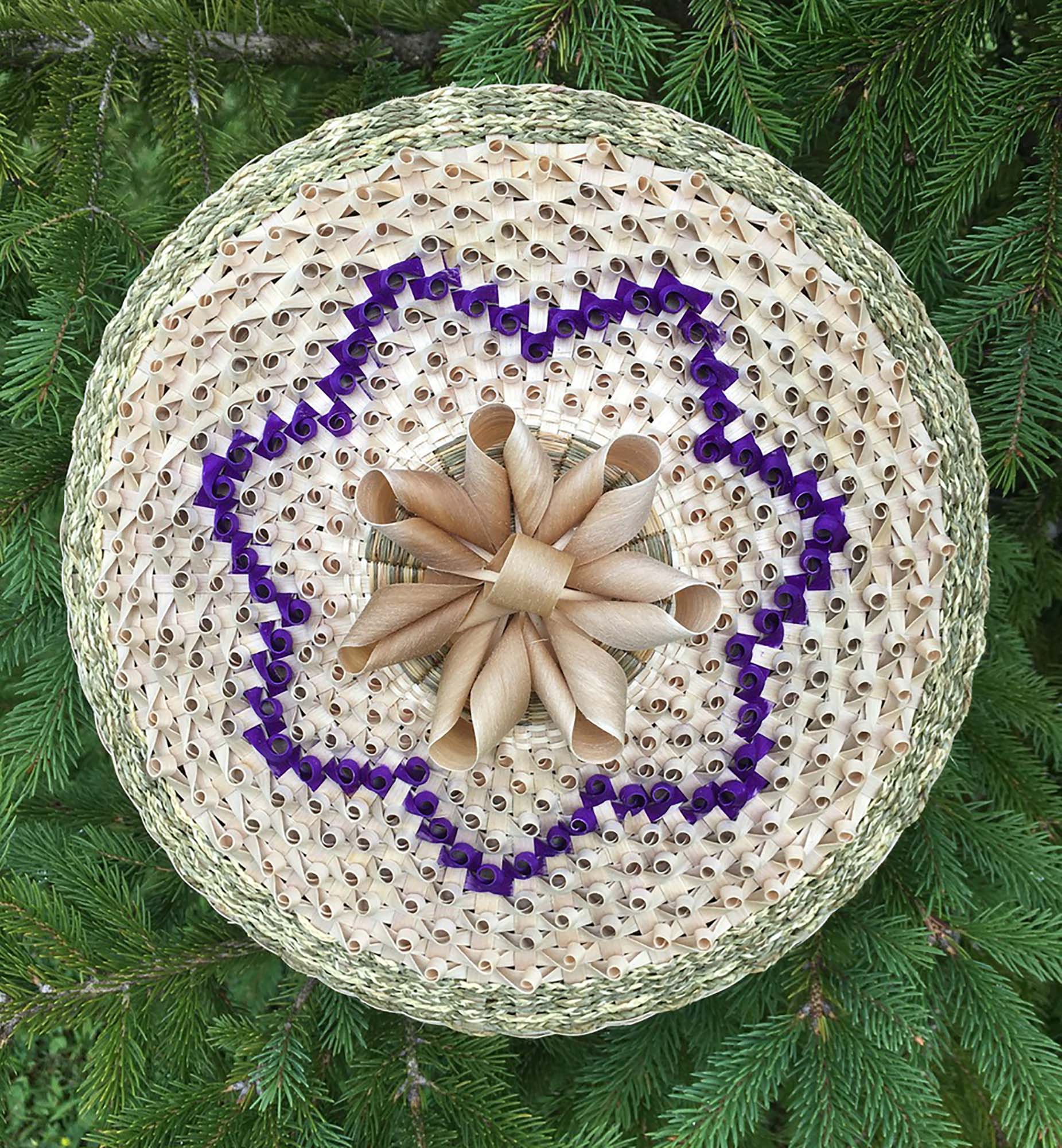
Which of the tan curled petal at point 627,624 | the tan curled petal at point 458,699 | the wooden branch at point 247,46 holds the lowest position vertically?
the tan curled petal at point 458,699

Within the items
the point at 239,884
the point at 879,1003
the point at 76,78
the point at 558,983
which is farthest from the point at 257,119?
the point at 879,1003

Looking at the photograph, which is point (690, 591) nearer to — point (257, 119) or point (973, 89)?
point (973, 89)

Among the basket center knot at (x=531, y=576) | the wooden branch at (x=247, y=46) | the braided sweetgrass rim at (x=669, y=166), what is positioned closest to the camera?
the basket center knot at (x=531, y=576)

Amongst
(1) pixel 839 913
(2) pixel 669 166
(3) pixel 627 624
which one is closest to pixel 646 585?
(3) pixel 627 624

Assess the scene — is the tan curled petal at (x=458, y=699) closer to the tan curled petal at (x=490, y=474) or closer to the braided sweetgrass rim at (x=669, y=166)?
Answer: the tan curled petal at (x=490, y=474)

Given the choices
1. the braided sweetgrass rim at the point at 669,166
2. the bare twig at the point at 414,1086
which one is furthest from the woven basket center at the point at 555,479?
the bare twig at the point at 414,1086

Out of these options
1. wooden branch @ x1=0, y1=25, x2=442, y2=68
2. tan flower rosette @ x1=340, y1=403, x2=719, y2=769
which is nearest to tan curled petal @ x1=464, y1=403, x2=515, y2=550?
tan flower rosette @ x1=340, y1=403, x2=719, y2=769
